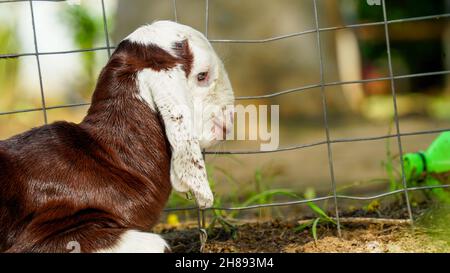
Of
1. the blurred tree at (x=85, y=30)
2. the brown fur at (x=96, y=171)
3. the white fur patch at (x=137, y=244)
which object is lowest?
the white fur patch at (x=137, y=244)

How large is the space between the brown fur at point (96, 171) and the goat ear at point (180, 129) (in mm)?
61

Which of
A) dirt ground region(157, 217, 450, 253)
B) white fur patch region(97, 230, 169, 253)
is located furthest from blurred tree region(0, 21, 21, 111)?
white fur patch region(97, 230, 169, 253)

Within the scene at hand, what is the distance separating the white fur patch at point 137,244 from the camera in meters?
2.94

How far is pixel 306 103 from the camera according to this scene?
30.7ft

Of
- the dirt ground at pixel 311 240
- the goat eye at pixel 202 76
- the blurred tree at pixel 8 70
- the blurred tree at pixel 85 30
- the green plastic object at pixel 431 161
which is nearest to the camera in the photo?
the goat eye at pixel 202 76

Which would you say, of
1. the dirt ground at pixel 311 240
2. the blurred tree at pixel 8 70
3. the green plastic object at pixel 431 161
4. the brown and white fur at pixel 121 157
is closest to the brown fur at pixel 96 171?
the brown and white fur at pixel 121 157

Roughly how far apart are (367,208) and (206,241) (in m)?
1.04

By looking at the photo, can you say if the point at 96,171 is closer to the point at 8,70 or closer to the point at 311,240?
the point at 311,240

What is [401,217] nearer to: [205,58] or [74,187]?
[205,58]

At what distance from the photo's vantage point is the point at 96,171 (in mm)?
3100

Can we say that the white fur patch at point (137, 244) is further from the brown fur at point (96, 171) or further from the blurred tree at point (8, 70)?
the blurred tree at point (8, 70)

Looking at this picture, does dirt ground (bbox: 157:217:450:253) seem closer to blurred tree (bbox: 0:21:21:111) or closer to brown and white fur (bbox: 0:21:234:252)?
brown and white fur (bbox: 0:21:234:252)

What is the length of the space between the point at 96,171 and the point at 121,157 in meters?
0.14
